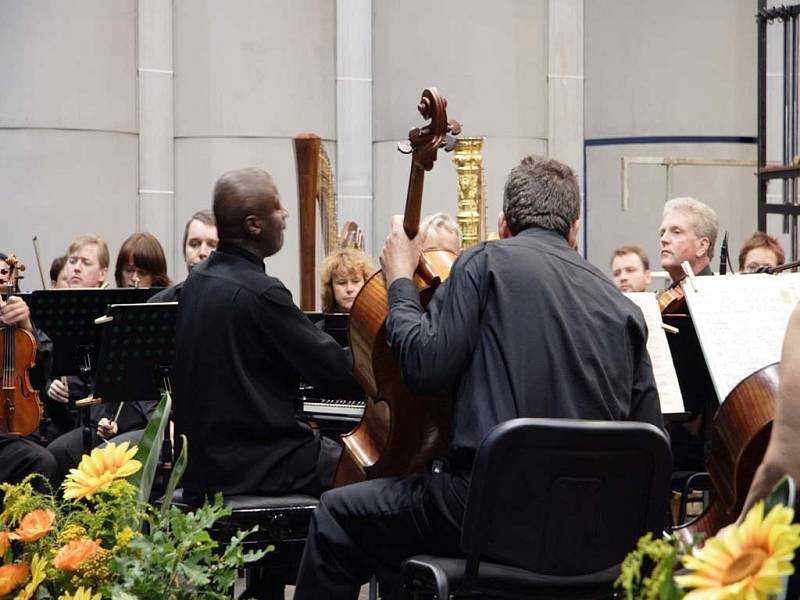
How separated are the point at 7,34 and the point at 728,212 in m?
5.26

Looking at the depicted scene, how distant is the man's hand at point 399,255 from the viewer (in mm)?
3209

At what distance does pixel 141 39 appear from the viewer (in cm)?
917

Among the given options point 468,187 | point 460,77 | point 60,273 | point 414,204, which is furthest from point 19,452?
point 460,77

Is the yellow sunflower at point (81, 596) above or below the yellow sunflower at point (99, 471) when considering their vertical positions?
below

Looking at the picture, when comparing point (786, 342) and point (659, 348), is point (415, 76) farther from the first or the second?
point (786, 342)

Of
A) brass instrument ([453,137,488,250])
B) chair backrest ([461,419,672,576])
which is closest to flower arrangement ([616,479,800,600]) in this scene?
chair backrest ([461,419,672,576])

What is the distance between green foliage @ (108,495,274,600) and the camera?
1714 millimetres

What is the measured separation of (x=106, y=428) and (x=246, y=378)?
178 centimetres

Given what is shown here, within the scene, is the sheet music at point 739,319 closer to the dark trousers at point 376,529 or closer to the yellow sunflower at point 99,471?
the dark trousers at point 376,529

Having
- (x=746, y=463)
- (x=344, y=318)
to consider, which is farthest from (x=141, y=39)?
(x=746, y=463)

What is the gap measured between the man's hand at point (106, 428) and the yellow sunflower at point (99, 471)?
3594 mm

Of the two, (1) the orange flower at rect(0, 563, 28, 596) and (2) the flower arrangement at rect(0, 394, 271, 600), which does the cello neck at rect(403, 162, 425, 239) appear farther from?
(1) the orange flower at rect(0, 563, 28, 596)

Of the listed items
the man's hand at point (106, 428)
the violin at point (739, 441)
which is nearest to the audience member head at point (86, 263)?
the man's hand at point (106, 428)

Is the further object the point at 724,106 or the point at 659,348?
the point at 724,106
